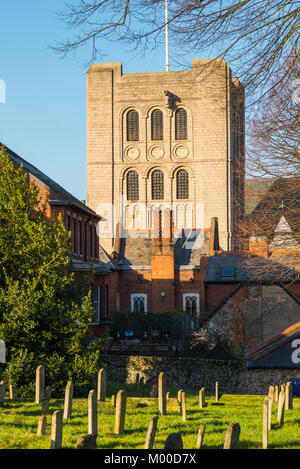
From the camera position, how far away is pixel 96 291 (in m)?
38.6

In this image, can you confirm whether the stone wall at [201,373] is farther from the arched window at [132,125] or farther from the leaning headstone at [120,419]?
the arched window at [132,125]

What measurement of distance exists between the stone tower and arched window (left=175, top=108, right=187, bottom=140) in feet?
0.35

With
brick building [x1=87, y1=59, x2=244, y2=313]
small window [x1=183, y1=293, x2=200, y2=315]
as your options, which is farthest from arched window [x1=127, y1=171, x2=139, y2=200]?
small window [x1=183, y1=293, x2=200, y2=315]

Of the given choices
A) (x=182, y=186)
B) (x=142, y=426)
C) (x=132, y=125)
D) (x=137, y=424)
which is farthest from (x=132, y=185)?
(x=142, y=426)

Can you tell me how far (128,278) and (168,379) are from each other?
22773 millimetres

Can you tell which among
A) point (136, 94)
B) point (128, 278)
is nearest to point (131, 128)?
point (136, 94)

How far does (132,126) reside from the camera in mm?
74750

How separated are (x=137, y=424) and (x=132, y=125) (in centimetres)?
6284

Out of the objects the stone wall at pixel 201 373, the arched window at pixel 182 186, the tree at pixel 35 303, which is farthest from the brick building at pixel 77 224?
the arched window at pixel 182 186

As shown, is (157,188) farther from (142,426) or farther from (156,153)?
(142,426)

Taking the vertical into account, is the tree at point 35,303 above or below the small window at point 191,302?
above

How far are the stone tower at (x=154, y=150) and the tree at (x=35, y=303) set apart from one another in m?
47.1

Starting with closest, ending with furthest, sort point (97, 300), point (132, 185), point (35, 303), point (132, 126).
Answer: point (35, 303), point (97, 300), point (132, 185), point (132, 126)

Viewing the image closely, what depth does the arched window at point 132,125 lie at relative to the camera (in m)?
74.6
